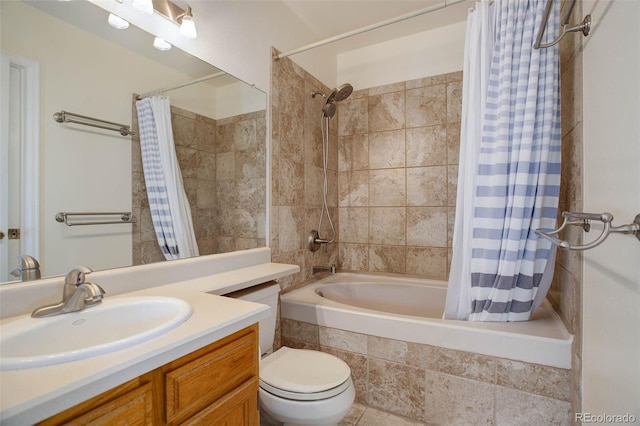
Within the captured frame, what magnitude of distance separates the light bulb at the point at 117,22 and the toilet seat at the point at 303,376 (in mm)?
1568

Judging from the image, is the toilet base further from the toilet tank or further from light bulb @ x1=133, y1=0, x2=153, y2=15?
light bulb @ x1=133, y1=0, x2=153, y2=15

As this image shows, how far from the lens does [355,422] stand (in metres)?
1.63

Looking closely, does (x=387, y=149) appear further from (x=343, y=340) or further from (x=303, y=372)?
(x=303, y=372)

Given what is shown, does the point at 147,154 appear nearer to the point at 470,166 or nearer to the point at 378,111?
the point at 470,166

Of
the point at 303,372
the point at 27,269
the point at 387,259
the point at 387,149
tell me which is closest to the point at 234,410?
the point at 303,372

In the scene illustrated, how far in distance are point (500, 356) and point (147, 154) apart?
6.13 feet

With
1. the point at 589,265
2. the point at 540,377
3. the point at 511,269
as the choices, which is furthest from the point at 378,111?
the point at 540,377

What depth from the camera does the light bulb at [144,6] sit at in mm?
1218

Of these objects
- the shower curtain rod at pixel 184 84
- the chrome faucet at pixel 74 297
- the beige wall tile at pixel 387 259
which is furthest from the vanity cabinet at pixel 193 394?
the beige wall tile at pixel 387 259

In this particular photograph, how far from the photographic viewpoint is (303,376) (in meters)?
1.31

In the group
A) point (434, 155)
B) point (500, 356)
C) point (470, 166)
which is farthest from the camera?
point (434, 155)

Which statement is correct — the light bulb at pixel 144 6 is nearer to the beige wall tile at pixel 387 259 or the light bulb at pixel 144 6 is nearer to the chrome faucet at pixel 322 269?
the chrome faucet at pixel 322 269

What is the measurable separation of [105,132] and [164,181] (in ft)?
1.00

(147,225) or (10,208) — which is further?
(147,225)
